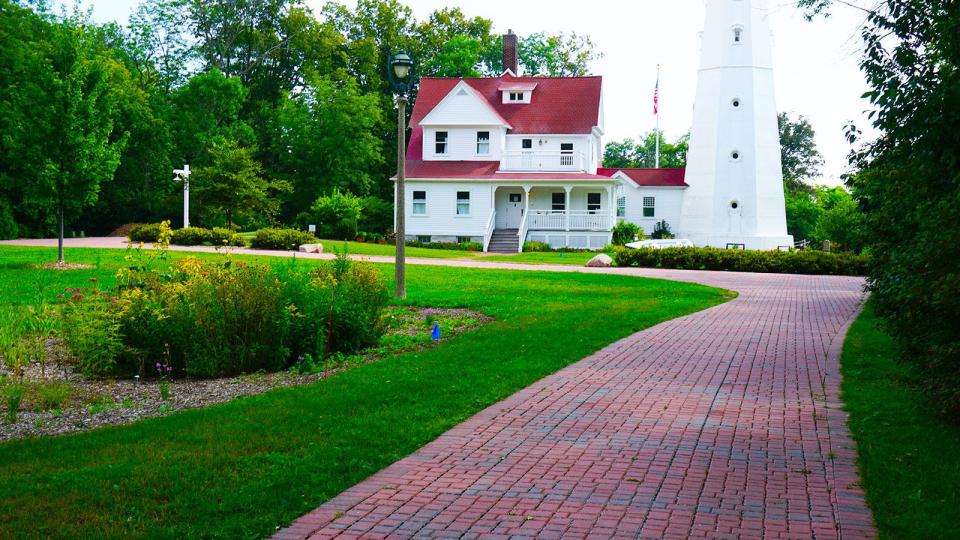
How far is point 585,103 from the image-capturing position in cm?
4612

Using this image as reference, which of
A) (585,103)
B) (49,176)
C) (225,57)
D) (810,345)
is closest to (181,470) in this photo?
(810,345)

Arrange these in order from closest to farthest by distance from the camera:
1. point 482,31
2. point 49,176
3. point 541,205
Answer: point 49,176
point 541,205
point 482,31

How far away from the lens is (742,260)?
30797mm

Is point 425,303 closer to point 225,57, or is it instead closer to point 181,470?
point 181,470

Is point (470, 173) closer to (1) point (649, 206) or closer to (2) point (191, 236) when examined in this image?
(1) point (649, 206)

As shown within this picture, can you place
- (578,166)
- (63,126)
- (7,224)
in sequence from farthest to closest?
(578,166) → (7,224) → (63,126)

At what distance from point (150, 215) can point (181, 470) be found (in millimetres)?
44545

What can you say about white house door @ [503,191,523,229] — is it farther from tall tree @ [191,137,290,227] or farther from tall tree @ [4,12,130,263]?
tall tree @ [4,12,130,263]

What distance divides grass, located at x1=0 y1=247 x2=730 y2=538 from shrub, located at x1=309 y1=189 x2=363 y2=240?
29857 millimetres

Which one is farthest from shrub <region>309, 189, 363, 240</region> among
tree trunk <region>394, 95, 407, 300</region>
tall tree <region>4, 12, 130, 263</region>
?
tree trunk <region>394, 95, 407, 300</region>

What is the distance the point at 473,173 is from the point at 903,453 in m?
37.4

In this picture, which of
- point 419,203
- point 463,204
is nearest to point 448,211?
point 463,204

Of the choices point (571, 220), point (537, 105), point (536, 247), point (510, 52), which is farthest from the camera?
point (510, 52)

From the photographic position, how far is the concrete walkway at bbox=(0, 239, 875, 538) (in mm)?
5156
